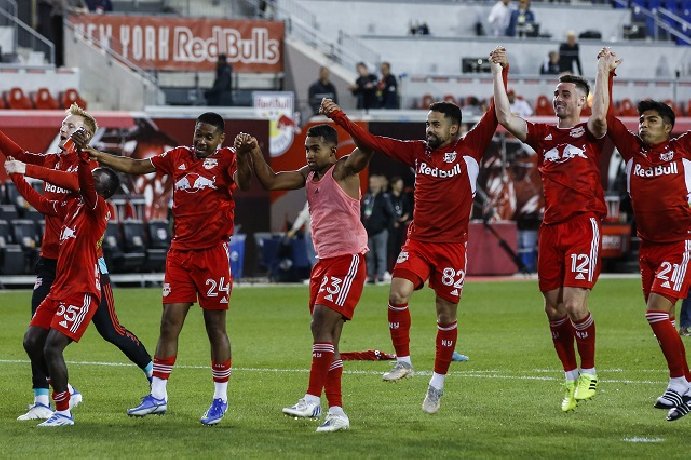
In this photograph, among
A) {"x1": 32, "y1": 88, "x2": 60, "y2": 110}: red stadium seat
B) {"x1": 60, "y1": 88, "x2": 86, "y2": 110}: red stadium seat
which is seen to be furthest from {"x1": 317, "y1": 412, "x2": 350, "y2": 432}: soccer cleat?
{"x1": 60, "y1": 88, "x2": 86, "y2": 110}: red stadium seat

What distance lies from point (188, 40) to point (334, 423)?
26776 mm

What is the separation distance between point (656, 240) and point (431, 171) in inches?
75.0

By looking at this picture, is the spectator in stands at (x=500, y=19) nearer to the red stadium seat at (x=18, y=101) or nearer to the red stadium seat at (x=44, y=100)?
the red stadium seat at (x=44, y=100)

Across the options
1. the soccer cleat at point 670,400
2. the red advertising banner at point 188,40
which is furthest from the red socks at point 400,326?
the red advertising banner at point 188,40

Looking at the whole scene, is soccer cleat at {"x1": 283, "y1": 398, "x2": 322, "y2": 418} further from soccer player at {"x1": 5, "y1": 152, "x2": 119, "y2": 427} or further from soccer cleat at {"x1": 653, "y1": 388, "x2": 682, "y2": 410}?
soccer cleat at {"x1": 653, "y1": 388, "x2": 682, "y2": 410}

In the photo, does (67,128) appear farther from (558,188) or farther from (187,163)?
(558,188)

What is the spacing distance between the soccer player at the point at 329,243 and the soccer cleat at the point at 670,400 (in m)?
2.54

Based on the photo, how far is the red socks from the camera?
12.1 metres

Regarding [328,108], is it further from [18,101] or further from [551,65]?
[551,65]

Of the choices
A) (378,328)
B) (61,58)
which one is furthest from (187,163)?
(61,58)

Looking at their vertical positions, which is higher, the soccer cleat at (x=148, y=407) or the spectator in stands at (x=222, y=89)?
the spectator in stands at (x=222, y=89)

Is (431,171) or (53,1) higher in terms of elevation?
(53,1)

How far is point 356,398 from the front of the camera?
1184 centimetres

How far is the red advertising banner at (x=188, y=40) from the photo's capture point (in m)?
34.8
